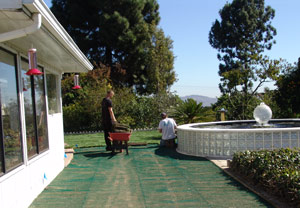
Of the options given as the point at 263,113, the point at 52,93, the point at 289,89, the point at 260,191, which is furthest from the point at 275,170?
the point at 289,89

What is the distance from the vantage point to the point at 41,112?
5926 mm

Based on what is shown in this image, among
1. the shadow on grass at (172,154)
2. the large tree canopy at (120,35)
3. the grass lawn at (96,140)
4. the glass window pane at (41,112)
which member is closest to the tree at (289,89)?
the grass lawn at (96,140)

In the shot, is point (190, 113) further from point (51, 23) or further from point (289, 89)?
point (51, 23)

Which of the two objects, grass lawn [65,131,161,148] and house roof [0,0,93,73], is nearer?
house roof [0,0,93,73]

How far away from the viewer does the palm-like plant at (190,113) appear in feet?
41.0

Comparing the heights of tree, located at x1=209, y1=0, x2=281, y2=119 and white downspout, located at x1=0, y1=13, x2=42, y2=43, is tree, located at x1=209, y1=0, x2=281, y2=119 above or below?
above

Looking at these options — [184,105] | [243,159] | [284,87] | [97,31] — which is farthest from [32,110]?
[97,31]

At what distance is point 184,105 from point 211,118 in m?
1.21

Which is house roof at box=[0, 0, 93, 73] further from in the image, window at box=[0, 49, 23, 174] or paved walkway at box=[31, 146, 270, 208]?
paved walkway at box=[31, 146, 270, 208]

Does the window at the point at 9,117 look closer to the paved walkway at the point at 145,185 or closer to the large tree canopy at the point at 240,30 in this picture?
the paved walkway at the point at 145,185

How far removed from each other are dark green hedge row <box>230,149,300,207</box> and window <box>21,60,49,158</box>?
3.69 metres

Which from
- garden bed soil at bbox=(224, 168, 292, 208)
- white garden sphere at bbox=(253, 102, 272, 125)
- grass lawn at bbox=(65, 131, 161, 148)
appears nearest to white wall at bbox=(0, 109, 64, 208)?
garden bed soil at bbox=(224, 168, 292, 208)

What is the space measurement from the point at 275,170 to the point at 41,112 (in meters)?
4.16

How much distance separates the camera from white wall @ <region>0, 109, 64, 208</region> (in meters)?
3.91
